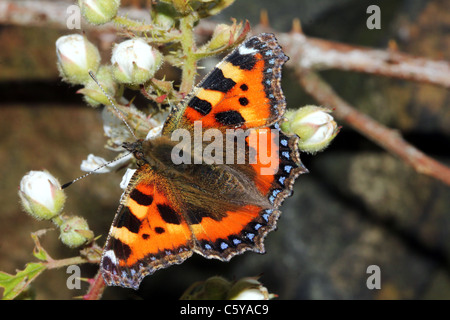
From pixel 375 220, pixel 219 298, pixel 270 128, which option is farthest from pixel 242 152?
pixel 375 220

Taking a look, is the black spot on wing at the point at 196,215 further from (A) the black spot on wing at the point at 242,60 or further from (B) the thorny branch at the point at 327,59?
(B) the thorny branch at the point at 327,59

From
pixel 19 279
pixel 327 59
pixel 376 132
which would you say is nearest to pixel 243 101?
pixel 19 279

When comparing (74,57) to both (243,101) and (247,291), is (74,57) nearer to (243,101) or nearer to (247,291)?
(243,101)

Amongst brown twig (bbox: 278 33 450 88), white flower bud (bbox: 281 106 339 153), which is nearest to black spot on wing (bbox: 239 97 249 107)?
white flower bud (bbox: 281 106 339 153)

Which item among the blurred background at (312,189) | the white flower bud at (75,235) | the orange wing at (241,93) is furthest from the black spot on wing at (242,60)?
the blurred background at (312,189)

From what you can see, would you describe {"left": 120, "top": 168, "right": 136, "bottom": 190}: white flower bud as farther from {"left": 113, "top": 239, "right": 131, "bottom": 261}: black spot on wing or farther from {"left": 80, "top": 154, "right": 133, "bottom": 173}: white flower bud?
{"left": 113, "top": 239, "right": 131, "bottom": 261}: black spot on wing
